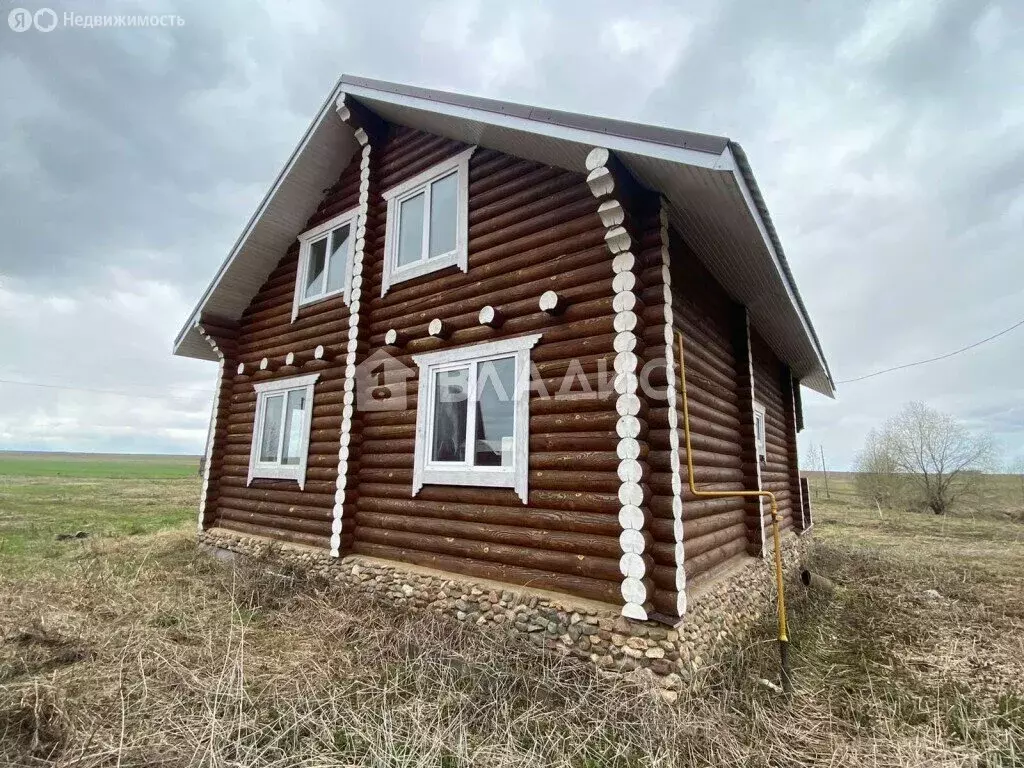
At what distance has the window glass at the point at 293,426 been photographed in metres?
9.27

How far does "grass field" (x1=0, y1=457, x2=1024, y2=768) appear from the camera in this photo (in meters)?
3.66

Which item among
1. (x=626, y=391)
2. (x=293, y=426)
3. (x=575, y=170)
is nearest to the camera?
(x=626, y=391)

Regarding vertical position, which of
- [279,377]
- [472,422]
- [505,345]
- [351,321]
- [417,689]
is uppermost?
[351,321]

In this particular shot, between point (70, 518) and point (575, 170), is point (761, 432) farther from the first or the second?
point (70, 518)

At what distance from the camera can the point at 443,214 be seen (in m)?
7.79

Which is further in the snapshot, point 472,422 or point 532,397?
point 472,422

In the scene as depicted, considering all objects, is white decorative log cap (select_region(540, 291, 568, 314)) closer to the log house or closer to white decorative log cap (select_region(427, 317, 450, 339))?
the log house

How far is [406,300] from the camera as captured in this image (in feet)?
25.5

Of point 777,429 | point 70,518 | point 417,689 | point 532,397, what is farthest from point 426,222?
point 70,518

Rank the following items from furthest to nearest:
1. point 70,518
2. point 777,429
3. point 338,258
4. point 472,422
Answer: point 70,518 < point 777,429 < point 338,258 < point 472,422

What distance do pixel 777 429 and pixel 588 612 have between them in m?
9.09

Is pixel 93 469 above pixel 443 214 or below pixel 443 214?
below

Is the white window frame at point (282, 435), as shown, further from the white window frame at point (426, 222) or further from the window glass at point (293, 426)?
the white window frame at point (426, 222)

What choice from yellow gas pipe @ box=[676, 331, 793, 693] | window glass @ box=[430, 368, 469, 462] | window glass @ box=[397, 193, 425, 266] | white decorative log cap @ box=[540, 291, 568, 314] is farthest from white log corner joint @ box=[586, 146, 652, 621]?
window glass @ box=[397, 193, 425, 266]
